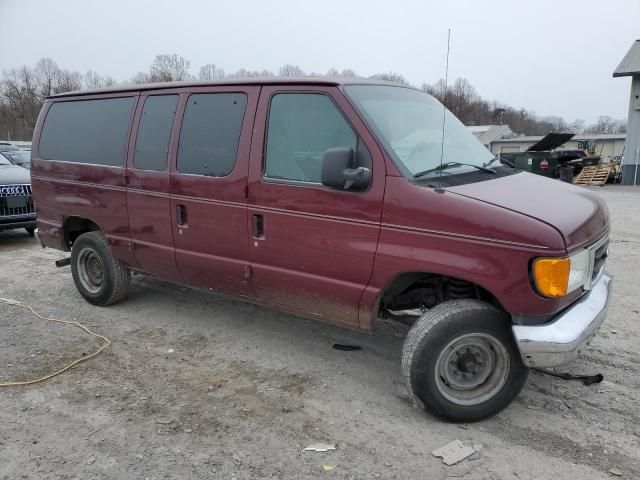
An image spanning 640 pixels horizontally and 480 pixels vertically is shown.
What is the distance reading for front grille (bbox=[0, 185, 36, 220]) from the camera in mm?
8242

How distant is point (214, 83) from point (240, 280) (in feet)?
5.36

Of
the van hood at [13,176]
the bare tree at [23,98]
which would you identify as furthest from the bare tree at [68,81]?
the van hood at [13,176]

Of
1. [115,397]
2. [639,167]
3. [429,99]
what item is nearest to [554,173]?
[639,167]

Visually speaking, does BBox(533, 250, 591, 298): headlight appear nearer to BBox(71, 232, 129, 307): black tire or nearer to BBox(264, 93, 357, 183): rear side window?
BBox(264, 93, 357, 183): rear side window

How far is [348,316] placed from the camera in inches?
140

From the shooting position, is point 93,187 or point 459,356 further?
point 93,187

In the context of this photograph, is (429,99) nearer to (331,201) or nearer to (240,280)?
(331,201)

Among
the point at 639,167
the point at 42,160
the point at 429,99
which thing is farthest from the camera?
the point at 639,167

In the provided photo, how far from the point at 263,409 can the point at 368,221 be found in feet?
4.72

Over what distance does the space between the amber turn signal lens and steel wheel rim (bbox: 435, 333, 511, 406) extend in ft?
1.69

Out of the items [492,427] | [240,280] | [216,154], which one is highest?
[216,154]

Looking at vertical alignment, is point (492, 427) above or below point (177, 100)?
below

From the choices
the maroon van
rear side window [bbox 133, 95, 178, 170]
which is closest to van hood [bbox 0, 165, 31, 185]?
the maroon van

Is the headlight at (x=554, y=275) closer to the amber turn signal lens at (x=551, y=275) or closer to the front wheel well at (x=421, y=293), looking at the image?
the amber turn signal lens at (x=551, y=275)
